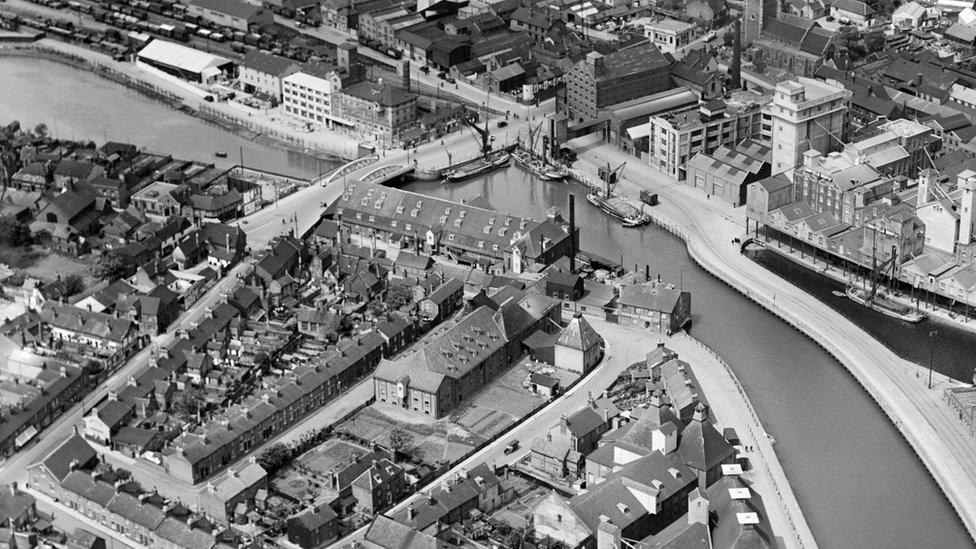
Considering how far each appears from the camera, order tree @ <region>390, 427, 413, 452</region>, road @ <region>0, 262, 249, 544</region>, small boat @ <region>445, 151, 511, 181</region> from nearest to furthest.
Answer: road @ <region>0, 262, 249, 544</region>, tree @ <region>390, 427, 413, 452</region>, small boat @ <region>445, 151, 511, 181</region>

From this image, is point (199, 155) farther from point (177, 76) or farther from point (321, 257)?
point (321, 257)

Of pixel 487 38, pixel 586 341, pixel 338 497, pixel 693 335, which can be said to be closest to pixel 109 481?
pixel 338 497

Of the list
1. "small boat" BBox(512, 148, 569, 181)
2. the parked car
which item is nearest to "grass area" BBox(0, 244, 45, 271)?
"small boat" BBox(512, 148, 569, 181)

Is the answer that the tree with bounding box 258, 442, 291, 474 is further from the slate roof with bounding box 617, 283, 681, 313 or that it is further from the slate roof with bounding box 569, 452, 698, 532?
the slate roof with bounding box 617, 283, 681, 313

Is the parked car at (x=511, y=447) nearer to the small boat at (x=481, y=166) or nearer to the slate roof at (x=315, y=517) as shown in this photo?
the slate roof at (x=315, y=517)

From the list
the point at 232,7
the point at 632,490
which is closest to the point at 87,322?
the point at 632,490

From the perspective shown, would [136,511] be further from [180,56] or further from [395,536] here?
[180,56]
